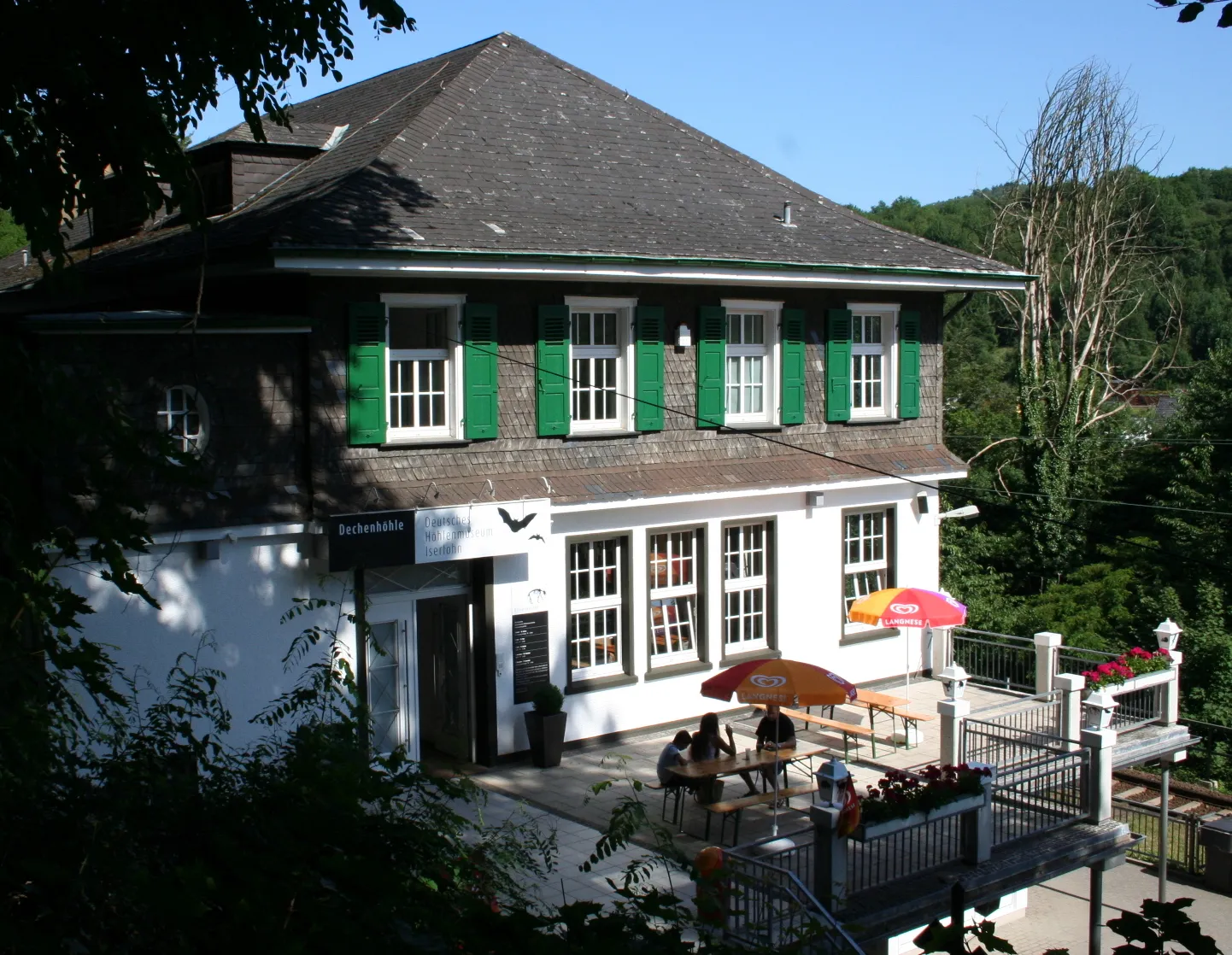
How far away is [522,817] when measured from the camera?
1276cm

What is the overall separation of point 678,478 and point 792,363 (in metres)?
2.50

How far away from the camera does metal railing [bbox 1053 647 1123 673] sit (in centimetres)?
1809

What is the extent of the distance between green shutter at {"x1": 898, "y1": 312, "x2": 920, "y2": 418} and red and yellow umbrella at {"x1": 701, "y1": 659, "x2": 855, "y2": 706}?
650cm

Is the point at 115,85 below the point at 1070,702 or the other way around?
the other way around

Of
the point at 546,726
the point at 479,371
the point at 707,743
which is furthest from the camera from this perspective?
the point at 546,726

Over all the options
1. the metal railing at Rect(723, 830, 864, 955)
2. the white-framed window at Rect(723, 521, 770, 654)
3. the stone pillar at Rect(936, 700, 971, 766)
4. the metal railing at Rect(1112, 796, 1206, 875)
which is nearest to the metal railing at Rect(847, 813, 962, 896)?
the metal railing at Rect(723, 830, 864, 955)

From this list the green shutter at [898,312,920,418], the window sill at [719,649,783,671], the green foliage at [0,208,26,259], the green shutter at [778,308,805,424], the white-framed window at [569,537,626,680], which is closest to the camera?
the white-framed window at [569,537,626,680]

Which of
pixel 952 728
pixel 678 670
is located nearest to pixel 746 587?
pixel 678 670

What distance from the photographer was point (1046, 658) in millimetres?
18125

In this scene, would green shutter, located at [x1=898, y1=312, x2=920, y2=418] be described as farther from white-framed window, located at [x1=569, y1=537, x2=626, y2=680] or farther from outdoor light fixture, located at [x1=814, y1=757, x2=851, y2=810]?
outdoor light fixture, located at [x1=814, y1=757, x2=851, y2=810]

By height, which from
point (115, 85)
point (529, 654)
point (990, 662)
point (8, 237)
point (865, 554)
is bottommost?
point (990, 662)

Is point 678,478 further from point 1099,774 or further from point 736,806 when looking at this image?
point 1099,774

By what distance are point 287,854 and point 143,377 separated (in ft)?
27.2

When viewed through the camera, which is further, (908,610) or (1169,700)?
(1169,700)
